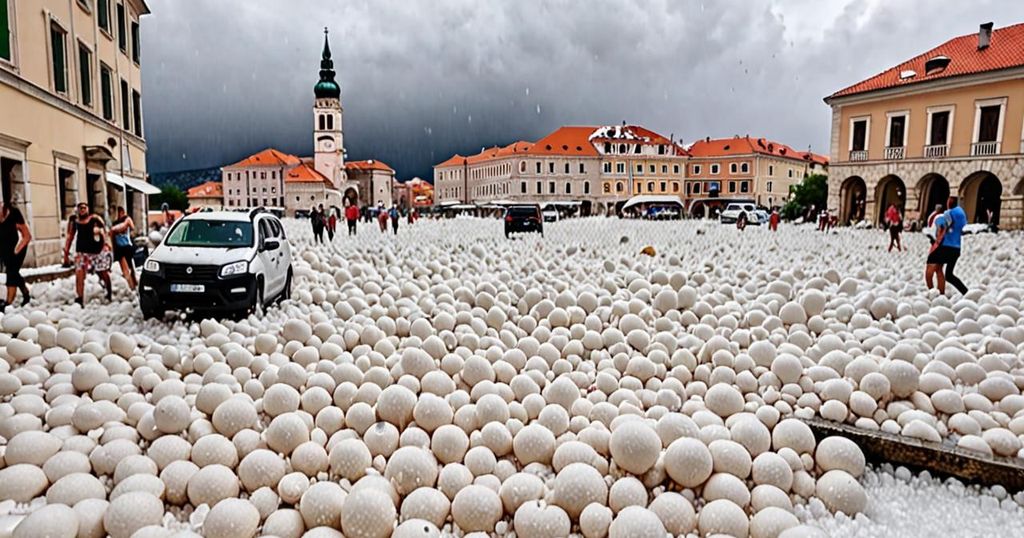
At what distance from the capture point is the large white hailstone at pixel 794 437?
372 cm

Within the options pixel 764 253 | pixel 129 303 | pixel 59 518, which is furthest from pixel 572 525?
pixel 764 253

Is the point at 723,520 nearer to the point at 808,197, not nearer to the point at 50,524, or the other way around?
the point at 50,524

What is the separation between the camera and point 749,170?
64.8 m

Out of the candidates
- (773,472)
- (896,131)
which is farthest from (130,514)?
(896,131)

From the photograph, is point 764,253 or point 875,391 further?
point 764,253

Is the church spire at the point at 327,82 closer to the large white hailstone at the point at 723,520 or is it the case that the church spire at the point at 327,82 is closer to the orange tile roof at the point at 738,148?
the orange tile roof at the point at 738,148

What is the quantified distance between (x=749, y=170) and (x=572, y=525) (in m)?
68.2

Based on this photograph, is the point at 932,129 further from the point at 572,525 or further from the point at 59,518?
the point at 59,518

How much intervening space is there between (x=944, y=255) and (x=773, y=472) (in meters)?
6.26

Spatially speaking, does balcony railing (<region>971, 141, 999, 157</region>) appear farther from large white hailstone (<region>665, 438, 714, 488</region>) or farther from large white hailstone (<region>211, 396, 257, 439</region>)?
large white hailstone (<region>211, 396, 257, 439</region>)

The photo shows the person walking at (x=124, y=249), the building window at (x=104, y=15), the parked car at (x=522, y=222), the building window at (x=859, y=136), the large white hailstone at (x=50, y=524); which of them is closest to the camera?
the large white hailstone at (x=50, y=524)

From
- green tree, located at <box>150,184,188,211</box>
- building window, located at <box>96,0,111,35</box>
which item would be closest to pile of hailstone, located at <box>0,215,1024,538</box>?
building window, located at <box>96,0,111,35</box>

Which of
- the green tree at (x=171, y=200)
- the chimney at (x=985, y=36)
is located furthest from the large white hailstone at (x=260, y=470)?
the green tree at (x=171, y=200)

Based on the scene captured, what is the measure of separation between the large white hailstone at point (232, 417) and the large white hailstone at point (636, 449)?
8.03ft
